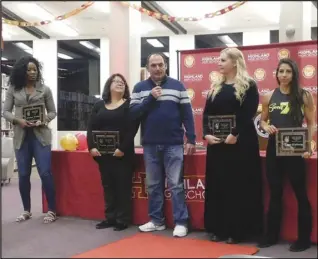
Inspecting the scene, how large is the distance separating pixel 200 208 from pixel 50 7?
6.09ft

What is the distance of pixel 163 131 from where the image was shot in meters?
3.08

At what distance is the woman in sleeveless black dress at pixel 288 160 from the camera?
2752 mm

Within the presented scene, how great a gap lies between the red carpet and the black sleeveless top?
2.68 ft

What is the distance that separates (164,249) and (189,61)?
278cm

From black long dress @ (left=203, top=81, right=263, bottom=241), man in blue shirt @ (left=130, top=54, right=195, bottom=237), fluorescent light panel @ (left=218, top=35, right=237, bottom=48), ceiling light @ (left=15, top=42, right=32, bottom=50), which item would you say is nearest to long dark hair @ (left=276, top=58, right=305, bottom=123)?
black long dress @ (left=203, top=81, right=263, bottom=241)

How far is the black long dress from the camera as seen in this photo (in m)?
2.84

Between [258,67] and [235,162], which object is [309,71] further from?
[235,162]

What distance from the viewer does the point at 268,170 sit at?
282 cm

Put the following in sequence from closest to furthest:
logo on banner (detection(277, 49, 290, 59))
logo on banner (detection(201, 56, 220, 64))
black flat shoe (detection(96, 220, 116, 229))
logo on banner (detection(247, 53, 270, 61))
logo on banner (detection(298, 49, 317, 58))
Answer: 1. black flat shoe (detection(96, 220, 116, 229))
2. logo on banner (detection(298, 49, 317, 58))
3. logo on banner (detection(277, 49, 290, 59))
4. logo on banner (detection(247, 53, 270, 61))
5. logo on banner (detection(201, 56, 220, 64))

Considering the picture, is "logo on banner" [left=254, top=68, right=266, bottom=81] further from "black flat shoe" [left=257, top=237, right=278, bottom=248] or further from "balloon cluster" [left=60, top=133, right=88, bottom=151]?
"black flat shoe" [left=257, top=237, right=278, bottom=248]

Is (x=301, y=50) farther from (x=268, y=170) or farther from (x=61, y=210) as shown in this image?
(x=61, y=210)

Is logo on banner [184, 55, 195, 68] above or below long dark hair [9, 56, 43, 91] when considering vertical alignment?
above

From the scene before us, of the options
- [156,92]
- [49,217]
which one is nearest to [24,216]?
[49,217]

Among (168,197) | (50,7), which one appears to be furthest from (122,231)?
(50,7)
